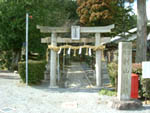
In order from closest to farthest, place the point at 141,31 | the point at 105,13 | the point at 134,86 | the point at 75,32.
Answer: the point at 134,86 < the point at 75,32 < the point at 141,31 < the point at 105,13

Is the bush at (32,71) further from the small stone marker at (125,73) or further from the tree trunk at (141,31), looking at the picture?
the tree trunk at (141,31)


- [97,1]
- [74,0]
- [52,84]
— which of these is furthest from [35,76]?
[74,0]

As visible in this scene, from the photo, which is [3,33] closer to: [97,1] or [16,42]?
[16,42]

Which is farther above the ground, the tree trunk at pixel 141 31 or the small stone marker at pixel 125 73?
the tree trunk at pixel 141 31

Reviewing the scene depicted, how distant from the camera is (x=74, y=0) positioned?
58.9 ft

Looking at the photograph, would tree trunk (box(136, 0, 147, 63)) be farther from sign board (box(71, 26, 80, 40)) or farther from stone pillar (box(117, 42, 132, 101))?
stone pillar (box(117, 42, 132, 101))

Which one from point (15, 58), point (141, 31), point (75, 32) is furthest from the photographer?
point (15, 58)

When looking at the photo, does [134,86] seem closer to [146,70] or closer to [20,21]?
[146,70]

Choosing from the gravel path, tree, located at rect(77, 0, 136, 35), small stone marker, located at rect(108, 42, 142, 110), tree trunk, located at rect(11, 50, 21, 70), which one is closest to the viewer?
the gravel path

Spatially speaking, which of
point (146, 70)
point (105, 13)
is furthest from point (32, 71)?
point (105, 13)

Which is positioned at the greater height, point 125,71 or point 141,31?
point 141,31

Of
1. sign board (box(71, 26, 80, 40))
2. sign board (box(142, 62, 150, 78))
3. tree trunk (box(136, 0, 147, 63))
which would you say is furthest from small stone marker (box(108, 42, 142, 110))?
tree trunk (box(136, 0, 147, 63))

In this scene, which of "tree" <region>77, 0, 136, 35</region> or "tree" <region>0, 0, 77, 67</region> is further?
"tree" <region>77, 0, 136, 35</region>

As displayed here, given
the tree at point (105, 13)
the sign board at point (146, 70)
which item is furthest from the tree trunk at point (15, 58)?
the sign board at point (146, 70)
